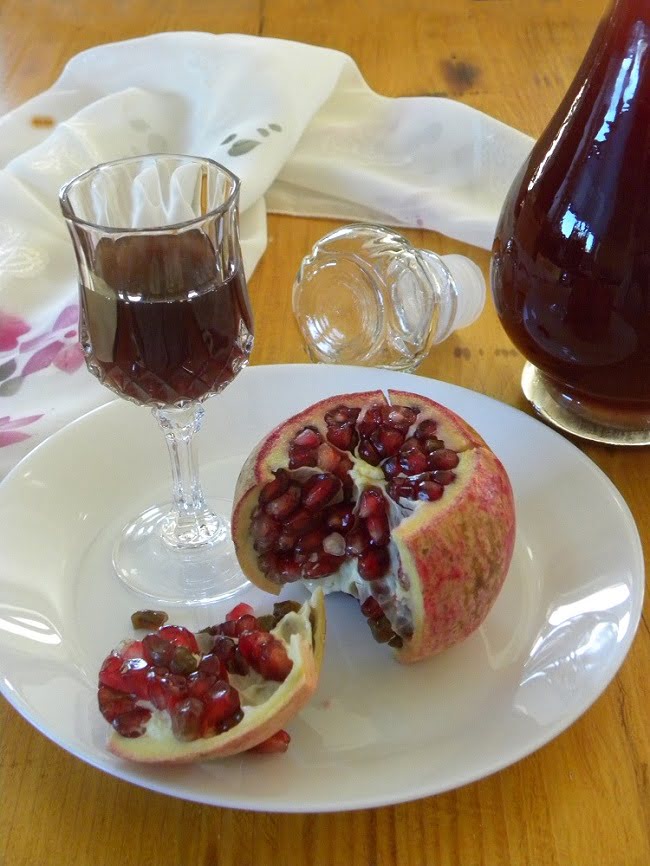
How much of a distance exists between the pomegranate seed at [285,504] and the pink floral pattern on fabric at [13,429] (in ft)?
1.08

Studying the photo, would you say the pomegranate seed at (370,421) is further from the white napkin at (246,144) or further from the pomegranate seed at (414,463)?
the white napkin at (246,144)

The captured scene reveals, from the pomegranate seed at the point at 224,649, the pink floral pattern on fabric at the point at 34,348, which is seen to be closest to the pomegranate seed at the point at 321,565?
the pomegranate seed at the point at 224,649

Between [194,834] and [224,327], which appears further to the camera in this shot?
[224,327]

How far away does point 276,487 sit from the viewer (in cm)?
72

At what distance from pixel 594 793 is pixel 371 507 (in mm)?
240

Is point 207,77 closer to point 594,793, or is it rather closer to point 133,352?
point 133,352

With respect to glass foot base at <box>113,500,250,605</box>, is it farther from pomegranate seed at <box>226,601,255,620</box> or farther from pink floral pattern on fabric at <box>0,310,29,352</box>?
pink floral pattern on fabric at <box>0,310,29,352</box>

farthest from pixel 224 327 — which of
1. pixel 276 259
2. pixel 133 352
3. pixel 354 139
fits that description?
pixel 354 139

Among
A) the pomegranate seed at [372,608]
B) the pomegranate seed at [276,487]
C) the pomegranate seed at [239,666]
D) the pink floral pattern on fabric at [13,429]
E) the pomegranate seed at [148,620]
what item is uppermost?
the pomegranate seed at [276,487]

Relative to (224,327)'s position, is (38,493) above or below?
below

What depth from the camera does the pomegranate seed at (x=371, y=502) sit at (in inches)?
27.1

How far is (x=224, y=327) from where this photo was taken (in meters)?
0.76

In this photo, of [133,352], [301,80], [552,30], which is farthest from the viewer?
[552,30]

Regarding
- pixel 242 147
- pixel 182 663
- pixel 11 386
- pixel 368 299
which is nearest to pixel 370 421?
pixel 182 663
